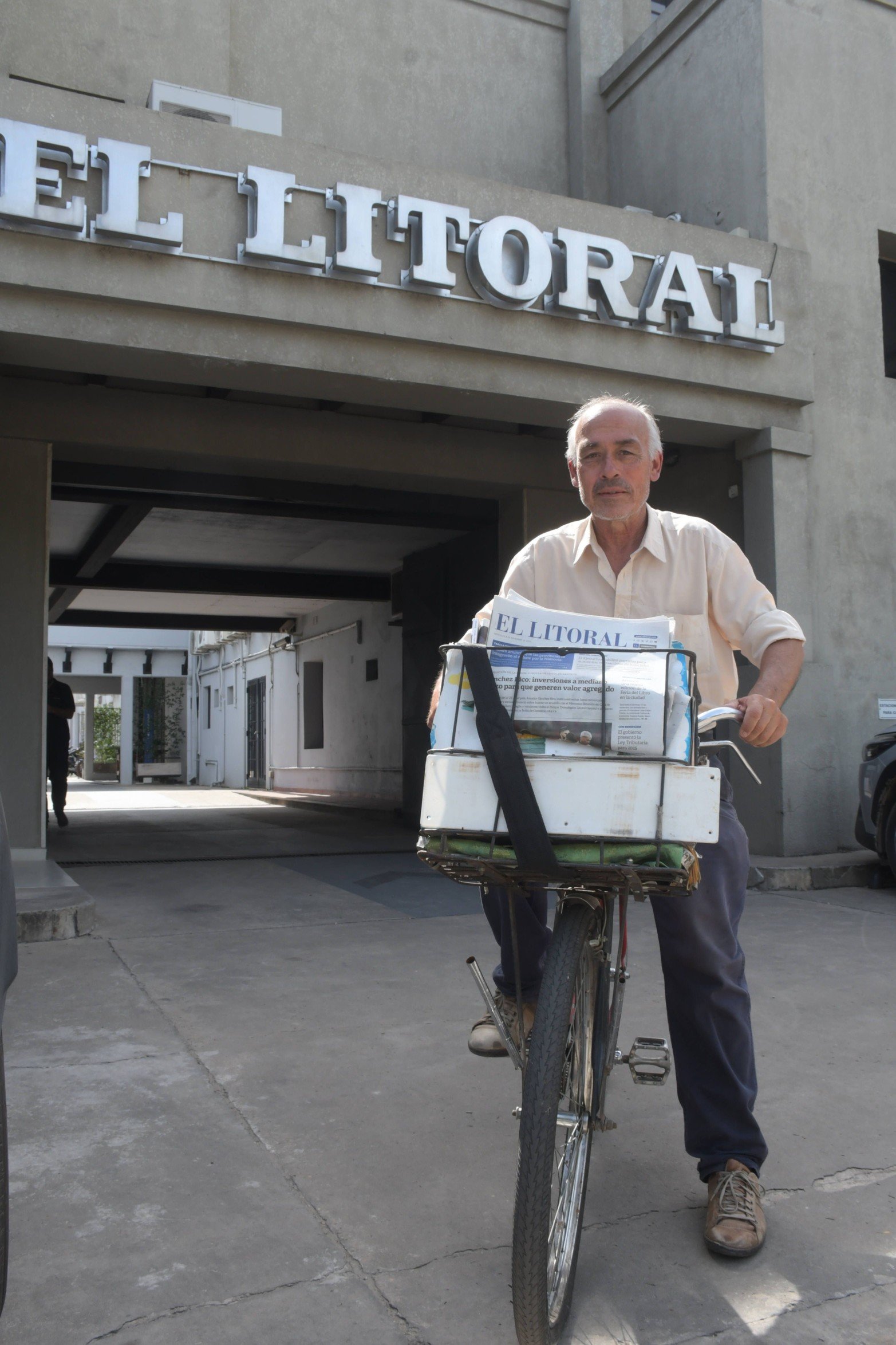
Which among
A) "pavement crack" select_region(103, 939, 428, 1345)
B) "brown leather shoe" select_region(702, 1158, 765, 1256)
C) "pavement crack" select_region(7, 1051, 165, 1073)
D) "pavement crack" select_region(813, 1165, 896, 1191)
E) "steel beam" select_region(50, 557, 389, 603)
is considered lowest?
"pavement crack" select_region(813, 1165, 896, 1191)

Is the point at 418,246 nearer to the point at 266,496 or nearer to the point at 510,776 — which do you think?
the point at 266,496

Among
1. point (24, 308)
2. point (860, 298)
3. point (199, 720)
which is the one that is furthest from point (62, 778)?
point (199, 720)

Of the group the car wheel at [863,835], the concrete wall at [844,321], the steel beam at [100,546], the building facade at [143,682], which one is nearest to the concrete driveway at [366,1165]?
the car wheel at [863,835]

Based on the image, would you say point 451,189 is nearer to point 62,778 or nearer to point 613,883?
point 613,883

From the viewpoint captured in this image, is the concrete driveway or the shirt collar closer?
the concrete driveway

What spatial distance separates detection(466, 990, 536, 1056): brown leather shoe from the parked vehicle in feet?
15.4

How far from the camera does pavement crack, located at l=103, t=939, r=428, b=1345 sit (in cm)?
191

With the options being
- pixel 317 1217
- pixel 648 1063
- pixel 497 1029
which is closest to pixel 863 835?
pixel 648 1063

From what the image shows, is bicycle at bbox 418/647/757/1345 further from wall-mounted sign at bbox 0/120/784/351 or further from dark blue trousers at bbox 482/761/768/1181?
wall-mounted sign at bbox 0/120/784/351

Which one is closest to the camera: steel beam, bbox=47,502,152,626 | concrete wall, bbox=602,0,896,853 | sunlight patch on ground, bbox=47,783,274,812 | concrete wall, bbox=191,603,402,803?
concrete wall, bbox=602,0,896,853

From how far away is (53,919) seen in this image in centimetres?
530

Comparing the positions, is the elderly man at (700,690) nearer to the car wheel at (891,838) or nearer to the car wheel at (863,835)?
the car wheel at (891,838)

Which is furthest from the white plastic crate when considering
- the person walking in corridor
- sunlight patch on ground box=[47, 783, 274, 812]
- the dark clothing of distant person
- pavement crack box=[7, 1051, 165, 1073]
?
sunlight patch on ground box=[47, 783, 274, 812]

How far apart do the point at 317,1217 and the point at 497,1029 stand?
0.55m
